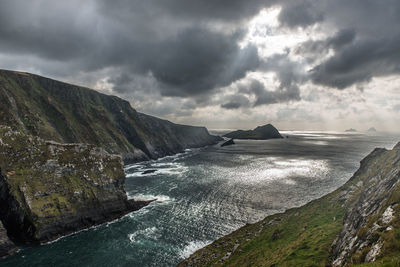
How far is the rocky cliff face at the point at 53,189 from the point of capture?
5322 centimetres

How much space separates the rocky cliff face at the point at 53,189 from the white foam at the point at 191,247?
31691mm

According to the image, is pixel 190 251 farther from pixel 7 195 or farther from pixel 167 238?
pixel 7 195

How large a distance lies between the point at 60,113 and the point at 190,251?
162954 millimetres

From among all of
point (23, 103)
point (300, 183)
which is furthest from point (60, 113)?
point (300, 183)

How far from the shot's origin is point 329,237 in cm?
3262

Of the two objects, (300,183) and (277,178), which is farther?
(277,178)

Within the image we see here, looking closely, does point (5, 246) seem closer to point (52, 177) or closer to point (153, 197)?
point (52, 177)

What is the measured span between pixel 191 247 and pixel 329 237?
32.0 m

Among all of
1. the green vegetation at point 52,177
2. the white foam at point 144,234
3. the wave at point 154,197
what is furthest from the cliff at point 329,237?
the green vegetation at point 52,177

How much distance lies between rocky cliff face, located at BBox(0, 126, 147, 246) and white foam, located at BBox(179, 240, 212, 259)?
31.7 m

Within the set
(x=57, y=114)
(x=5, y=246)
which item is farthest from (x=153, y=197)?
(x=57, y=114)

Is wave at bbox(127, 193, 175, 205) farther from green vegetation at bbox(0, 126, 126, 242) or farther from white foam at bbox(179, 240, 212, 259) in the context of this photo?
white foam at bbox(179, 240, 212, 259)

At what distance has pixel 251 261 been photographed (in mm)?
37094

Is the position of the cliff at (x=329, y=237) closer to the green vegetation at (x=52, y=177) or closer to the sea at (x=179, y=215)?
the sea at (x=179, y=215)
